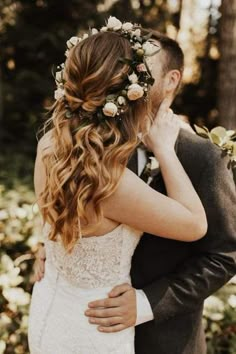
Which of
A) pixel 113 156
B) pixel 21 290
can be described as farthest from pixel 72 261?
pixel 21 290

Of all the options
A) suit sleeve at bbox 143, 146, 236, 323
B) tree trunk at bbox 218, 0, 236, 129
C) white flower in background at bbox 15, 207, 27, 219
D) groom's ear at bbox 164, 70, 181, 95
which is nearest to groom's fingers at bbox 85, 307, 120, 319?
suit sleeve at bbox 143, 146, 236, 323

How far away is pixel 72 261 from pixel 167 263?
1.18 ft

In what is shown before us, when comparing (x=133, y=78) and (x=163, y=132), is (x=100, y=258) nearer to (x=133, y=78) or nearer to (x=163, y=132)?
(x=163, y=132)

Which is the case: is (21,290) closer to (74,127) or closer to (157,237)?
(157,237)

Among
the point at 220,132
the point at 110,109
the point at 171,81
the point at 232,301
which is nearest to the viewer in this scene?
the point at 110,109

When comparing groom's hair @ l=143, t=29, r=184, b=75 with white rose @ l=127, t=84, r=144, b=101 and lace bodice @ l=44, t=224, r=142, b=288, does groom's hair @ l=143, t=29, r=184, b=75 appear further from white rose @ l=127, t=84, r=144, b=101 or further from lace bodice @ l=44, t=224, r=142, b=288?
lace bodice @ l=44, t=224, r=142, b=288

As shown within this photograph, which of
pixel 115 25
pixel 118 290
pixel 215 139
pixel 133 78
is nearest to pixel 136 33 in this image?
pixel 115 25

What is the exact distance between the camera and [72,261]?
6.33ft

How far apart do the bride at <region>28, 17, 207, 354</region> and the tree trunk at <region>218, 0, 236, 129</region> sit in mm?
3039

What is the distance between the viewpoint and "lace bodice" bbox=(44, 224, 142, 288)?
187cm

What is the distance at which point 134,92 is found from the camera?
171cm

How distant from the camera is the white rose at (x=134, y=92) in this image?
170 cm

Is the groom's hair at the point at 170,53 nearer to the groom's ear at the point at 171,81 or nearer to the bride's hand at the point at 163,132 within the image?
the groom's ear at the point at 171,81

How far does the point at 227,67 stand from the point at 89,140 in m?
3.56
